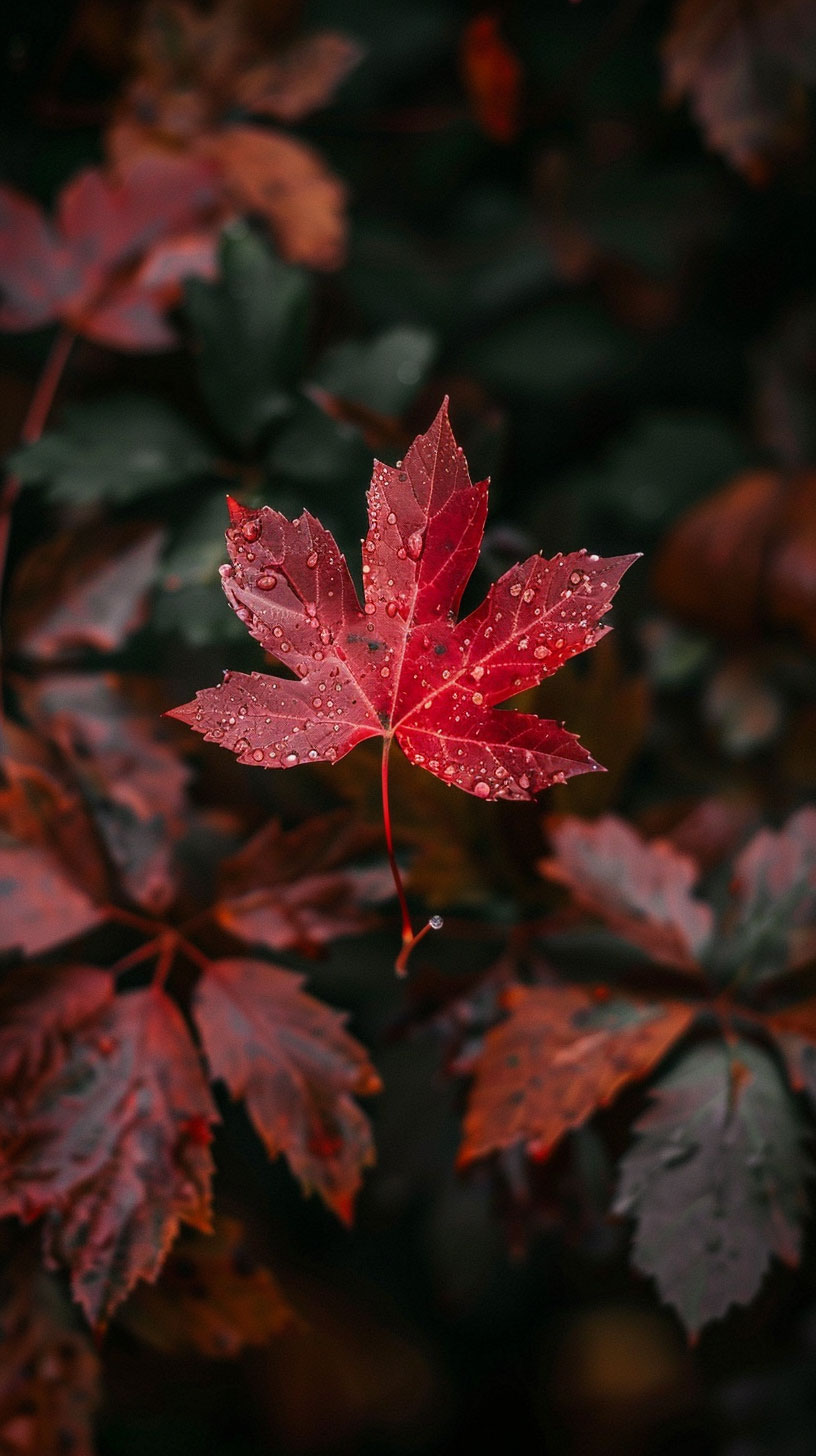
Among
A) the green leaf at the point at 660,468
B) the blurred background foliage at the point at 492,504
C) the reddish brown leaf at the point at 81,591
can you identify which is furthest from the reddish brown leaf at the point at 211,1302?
the green leaf at the point at 660,468

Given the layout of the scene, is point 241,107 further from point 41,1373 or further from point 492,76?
point 41,1373

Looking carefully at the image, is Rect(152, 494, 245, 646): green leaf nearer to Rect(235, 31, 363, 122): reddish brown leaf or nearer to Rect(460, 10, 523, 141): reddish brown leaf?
Rect(235, 31, 363, 122): reddish brown leaf

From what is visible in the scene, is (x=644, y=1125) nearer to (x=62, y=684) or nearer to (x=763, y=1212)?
(x=763, y=1212)

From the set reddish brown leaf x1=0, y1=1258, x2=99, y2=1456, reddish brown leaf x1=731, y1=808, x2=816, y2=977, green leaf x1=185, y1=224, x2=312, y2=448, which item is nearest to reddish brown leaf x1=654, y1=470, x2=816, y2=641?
reddish brown leaf x1=731, y1=808, x2=816, y2=977

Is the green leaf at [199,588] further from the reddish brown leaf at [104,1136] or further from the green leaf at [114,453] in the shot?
the reddish brown leaf at [104,1136]

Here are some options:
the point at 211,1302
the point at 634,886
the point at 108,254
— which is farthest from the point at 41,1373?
the point at 108,254
